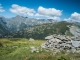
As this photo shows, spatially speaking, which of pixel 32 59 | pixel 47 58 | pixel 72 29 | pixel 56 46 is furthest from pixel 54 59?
pixel 72 29

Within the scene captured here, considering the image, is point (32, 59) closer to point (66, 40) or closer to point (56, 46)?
point (56, 46)

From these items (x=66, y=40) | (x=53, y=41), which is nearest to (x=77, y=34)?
(x=66, y=40)

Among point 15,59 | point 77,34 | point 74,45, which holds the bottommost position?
point 15,59

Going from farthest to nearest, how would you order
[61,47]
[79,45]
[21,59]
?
[61,47], [79,45], [21,59]

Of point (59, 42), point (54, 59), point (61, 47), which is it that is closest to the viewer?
point (54, 59)

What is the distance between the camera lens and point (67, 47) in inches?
1331

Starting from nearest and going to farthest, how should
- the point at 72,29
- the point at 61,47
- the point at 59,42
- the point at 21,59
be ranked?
the point at 21,59 → the point at 61,47 → the point at 59,42 → the point at 72,29

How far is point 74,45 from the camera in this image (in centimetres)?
3297

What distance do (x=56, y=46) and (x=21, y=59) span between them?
13522mm

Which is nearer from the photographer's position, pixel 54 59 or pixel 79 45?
pixel 54 59

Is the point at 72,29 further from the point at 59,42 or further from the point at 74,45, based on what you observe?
the point at 74,45

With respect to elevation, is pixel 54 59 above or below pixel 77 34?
below

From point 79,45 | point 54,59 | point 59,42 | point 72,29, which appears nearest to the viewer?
point 54,59

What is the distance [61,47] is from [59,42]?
12.2ft
